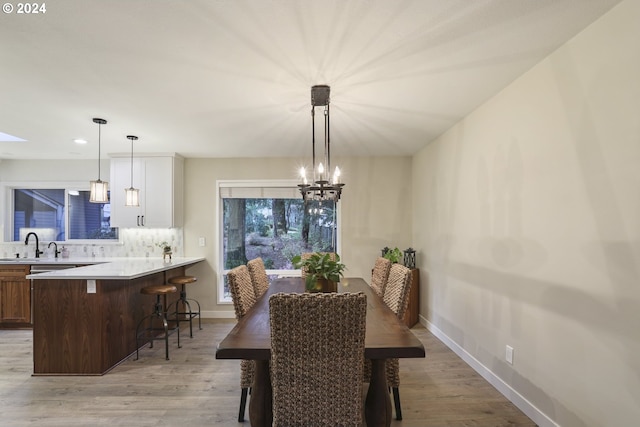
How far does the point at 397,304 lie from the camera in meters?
2.28

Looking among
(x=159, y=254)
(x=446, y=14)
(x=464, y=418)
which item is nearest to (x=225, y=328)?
(x=159, y=254)

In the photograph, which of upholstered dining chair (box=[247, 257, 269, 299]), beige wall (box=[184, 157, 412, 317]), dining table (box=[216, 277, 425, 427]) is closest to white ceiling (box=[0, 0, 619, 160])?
beige wall (box=[184, 157, 412, 317])

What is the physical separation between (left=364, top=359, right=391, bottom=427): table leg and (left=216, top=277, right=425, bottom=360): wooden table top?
0.79ft

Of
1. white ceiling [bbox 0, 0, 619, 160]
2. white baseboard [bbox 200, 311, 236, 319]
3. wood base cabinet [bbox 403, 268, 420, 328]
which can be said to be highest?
white ceiling [bbox 0, 0, 619, 160]

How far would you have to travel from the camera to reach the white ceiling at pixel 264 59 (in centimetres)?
157

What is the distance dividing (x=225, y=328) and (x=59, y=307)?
1.90 metres

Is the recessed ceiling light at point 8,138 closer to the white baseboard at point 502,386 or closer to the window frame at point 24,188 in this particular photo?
the window frame at point 24,188

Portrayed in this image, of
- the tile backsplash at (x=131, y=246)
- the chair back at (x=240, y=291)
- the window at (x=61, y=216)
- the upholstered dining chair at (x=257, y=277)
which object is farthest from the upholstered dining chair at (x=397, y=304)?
the window at (x=61, y=216)

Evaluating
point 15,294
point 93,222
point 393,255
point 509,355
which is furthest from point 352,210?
point 15,294

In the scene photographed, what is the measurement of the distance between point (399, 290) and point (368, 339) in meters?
0.74

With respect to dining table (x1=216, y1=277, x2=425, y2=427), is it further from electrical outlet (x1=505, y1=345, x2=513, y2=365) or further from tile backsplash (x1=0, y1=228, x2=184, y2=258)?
tile backsplash (x1=0, y1=228, x2=184, y2=258)

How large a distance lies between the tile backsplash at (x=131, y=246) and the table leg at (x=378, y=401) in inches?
146

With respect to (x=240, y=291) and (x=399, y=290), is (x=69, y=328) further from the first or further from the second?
(x=399, y=290)

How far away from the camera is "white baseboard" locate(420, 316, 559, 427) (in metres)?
2.09
